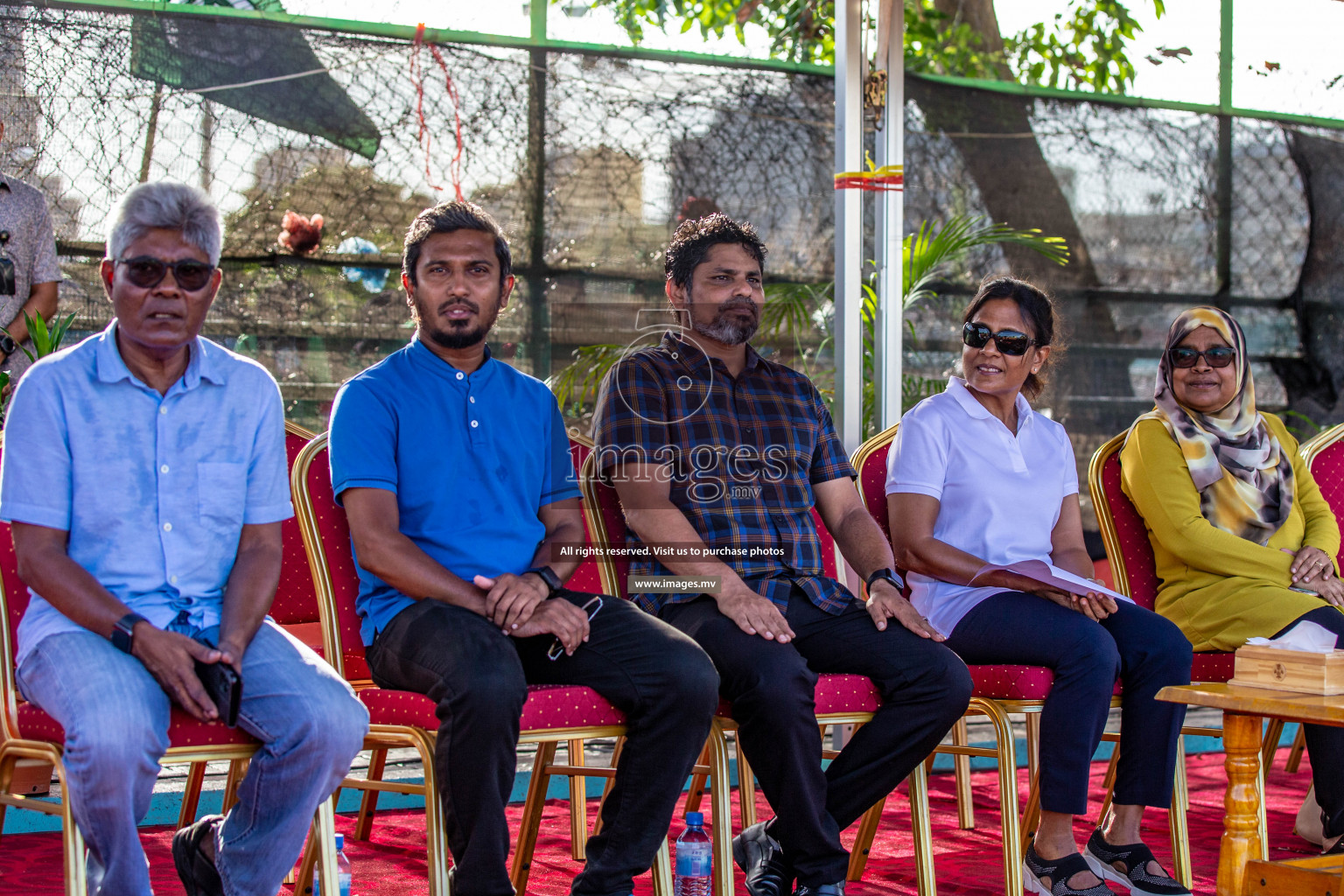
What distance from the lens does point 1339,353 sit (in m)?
5.49

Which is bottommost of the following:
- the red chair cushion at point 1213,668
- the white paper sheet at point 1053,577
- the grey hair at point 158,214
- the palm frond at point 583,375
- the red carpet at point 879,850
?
the red carpet at point 879,850

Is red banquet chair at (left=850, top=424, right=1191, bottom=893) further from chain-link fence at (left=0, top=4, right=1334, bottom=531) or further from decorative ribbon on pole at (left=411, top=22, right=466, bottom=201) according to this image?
decorative ribbon on pole at (left=411, top=22, right=466, bottom=201)

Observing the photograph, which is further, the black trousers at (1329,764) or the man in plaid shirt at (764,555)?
the black trousers at (1329,764)

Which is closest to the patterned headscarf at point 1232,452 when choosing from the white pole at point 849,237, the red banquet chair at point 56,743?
the white pole at point 849,237

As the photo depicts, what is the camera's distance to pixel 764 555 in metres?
2.80

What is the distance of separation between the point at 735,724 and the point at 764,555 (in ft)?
1.29

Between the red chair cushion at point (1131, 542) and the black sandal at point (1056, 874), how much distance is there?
2.85 feet

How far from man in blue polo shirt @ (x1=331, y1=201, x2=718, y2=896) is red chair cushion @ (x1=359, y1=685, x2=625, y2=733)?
33 millimetres

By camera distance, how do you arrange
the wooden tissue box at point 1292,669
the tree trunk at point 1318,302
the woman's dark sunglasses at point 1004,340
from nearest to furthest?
the wooden tissue box at point 1292,669
the woman's dark sunglasses at point 1004,340
the tree trunk at point 1318,302

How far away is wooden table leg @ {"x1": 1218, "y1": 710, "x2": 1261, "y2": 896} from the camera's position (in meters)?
2.46

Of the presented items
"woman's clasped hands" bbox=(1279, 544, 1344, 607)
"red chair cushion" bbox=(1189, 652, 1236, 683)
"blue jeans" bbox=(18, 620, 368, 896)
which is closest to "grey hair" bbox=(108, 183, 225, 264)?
"blue jeans" bbox=(18, 620, 368, 896)

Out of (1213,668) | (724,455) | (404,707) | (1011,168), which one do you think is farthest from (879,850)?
(1011,168)

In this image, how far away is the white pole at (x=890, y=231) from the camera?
372 centimetres

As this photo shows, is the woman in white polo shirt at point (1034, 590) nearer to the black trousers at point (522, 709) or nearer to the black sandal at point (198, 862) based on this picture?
the black trousers at point (522, 709)
